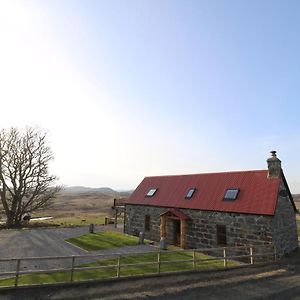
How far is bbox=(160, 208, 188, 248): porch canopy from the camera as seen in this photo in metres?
24.0

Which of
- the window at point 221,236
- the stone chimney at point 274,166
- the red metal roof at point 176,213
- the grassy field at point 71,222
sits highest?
the stone chimney at point 274,166

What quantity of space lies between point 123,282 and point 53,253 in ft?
31.1

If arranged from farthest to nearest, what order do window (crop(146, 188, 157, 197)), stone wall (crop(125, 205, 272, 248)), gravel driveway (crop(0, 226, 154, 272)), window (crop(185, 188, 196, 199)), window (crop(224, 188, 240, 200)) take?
window (crop(146, 188, 157, 197)) → window (crop(185, 188, 196, 199)) → window (crop(224, 188, 240, 200)) → stone wall (crop(125, 205, 272, 248)) → gravel driveway (crop(0, 226, 154, 272))

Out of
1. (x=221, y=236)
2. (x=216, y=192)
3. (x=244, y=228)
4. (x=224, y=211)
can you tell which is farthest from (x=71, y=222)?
(x=244, y=228)

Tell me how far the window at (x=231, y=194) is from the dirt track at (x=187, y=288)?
7.30 m

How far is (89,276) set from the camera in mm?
13828

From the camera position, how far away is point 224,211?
21266 millimetres

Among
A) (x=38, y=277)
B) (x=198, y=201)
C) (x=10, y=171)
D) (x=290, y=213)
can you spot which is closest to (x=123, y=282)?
(x=38, y=277)

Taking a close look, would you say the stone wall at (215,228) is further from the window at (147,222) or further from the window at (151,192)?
the window at (151,192)

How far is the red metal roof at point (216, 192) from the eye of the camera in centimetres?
2023

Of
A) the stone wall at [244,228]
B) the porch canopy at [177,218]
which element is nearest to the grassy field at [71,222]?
the porch canopy at [177,218]

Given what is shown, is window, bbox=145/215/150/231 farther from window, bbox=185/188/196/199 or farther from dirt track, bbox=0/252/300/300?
dirt track, bbox=0/252/300/300

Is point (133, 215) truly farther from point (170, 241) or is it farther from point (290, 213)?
point (290, 213)

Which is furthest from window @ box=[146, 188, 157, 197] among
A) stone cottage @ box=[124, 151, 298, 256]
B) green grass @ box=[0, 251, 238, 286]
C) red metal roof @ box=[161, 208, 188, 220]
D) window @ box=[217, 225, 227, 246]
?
green grass @ box=[0, 251, 238, 286]
